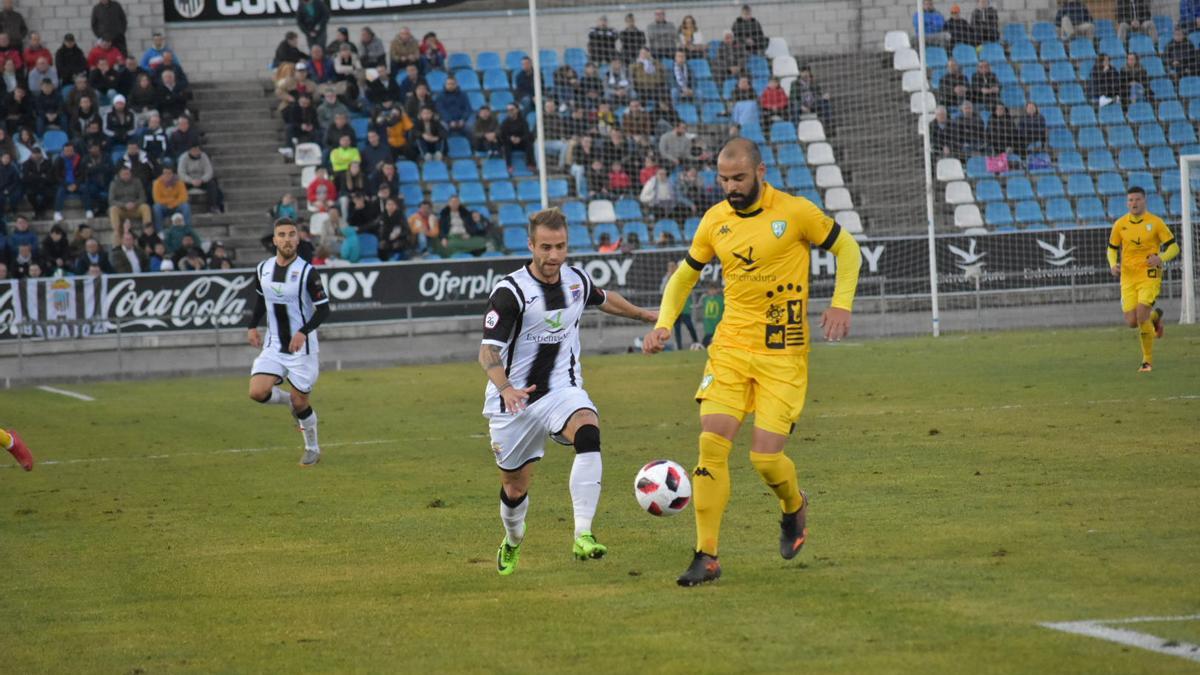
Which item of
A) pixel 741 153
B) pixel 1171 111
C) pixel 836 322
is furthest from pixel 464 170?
pixel 836 322

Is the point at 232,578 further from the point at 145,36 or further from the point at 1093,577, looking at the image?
the point at 145,36

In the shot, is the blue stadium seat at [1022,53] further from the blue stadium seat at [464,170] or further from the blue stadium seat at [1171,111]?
the blue stadium seat at [464,170]

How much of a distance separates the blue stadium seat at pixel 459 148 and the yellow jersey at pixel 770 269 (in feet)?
87.6

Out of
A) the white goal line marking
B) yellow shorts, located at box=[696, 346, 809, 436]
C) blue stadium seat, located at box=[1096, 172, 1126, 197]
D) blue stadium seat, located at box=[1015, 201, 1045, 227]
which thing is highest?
blue stadium seat, located at box=[1096, 172, 1126, 197]

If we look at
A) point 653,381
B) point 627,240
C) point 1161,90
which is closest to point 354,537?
point 653,381

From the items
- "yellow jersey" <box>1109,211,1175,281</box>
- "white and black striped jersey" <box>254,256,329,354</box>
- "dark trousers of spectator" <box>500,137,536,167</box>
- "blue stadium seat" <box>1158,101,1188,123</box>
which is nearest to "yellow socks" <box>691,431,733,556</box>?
"white and black striped jersey" <box>254,256,329,354</box>

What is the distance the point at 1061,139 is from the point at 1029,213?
185 cm

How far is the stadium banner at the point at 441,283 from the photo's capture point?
28.7 m

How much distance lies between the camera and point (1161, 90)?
1288 inches

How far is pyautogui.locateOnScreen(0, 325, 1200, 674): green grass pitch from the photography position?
7074mm

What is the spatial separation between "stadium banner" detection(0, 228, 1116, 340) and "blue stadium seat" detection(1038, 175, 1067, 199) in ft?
6.92

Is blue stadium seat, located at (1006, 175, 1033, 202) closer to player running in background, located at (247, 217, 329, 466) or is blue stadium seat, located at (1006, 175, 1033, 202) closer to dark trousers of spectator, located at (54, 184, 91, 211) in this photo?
dark trousers of spectator, located at (54, 184, 91, 211)

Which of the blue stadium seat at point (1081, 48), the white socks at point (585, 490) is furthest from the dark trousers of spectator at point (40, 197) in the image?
the white socks at point (585, 490)

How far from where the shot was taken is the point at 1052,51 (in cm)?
3488
